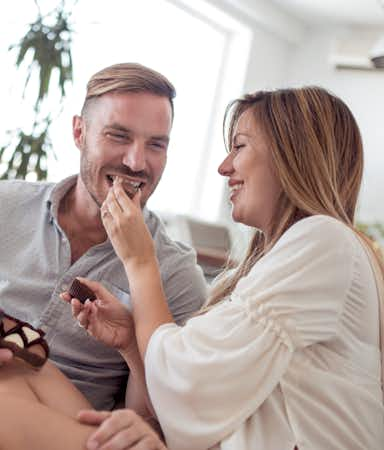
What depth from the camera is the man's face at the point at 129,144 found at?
1903mm

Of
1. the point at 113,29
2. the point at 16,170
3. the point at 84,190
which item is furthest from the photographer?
the point at 113,29

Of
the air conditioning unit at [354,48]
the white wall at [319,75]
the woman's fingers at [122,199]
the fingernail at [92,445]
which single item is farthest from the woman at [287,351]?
the air conditioning unit at [354,48]

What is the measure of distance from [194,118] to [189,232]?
207cm

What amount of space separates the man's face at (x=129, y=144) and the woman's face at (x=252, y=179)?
0.42 meters

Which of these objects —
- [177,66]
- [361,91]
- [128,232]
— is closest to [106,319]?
[128,232]

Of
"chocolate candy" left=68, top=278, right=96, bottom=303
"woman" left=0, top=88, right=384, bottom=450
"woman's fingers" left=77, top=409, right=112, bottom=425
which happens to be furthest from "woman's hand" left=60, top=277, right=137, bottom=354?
"woman's fingers" left=77, top=409, right=112, bottom=425

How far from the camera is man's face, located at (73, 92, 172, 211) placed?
1903 mm

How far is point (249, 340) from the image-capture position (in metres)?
1.24

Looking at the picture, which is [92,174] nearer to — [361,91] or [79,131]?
[79,131]

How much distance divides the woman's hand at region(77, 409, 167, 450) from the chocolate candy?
339 millimetres

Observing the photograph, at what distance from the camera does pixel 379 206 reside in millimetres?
6480

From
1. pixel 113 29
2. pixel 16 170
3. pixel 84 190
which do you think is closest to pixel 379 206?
pixel 113 29

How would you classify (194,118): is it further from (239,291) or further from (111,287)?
(239,291)

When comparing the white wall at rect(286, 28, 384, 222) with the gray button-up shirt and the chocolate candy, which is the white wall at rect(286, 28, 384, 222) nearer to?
the gray button-up shirt
